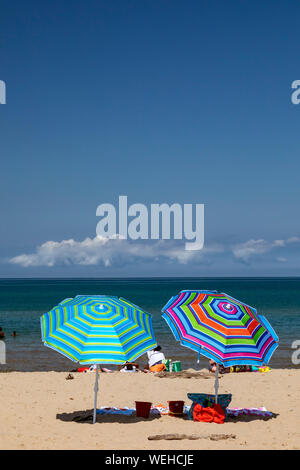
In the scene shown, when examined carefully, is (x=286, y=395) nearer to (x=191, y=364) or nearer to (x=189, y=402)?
(x=189, y=402)

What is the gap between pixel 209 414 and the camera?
1117cm

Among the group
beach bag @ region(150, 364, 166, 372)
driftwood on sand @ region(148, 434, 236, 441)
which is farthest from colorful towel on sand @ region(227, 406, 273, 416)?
beach bag @ region(150, 364, 166, 372)

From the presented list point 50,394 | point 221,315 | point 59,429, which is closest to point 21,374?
point 50,394

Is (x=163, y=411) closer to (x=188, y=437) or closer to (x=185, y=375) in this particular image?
(x=188, y=437)

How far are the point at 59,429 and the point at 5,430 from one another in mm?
990

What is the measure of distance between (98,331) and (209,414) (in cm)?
295

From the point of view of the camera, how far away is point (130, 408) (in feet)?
40.4

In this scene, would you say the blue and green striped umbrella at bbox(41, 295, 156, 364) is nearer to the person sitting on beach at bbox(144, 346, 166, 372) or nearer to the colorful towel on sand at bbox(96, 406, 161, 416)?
the colorful towel on sand at bbox(96, 406, 161, 416)

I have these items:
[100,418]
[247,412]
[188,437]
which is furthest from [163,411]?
[188,437]

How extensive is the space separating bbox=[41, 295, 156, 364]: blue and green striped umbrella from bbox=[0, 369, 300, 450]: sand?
1377 mm

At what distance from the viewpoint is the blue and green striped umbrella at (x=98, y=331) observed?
991 cm

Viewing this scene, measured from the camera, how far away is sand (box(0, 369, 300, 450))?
30.6 feet

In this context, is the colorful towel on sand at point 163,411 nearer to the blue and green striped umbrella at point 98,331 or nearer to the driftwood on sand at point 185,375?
the blue and green striped umbrella at point 98,331
